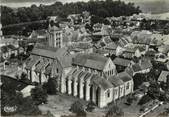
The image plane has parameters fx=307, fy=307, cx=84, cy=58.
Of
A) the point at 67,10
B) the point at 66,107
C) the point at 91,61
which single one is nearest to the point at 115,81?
the point at 91,61

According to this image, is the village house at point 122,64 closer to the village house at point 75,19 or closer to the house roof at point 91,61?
the house roof at point 91,61

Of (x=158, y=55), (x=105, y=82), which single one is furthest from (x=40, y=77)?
(x=158, y=55)

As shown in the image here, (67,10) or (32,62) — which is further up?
(67,10)

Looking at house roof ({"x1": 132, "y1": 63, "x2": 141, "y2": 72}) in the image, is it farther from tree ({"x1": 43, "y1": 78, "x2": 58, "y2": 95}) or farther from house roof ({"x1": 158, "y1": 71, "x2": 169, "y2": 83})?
tree ({"x1": 43, "y1": 78, "x2": 58, "y2": 95})

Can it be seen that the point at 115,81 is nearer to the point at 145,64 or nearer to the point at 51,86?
the point at 51,86

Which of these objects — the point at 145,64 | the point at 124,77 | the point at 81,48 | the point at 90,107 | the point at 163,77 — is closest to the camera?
the point at 90,107

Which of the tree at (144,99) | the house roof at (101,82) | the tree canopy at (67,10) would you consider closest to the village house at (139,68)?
the tree at (144,99)

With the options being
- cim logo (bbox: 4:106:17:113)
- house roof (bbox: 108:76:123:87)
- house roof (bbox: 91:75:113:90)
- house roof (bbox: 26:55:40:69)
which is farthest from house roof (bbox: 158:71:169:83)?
cim logo (bbox: 4:106:17:113)
